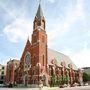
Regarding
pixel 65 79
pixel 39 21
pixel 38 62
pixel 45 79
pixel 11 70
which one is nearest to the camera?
pixel 38 62

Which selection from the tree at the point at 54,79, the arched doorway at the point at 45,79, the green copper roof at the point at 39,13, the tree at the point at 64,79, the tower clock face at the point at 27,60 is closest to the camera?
the arched doorway at the point at 45,79

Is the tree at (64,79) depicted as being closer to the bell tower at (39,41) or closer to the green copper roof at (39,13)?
the bell tower at (39,41)

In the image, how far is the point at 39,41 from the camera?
55.7 meters

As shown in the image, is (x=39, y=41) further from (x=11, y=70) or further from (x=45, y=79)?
(x=11, y=70)

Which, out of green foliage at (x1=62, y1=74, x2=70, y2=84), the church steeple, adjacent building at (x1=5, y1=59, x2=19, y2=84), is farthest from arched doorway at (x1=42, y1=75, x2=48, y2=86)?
adjacent building at (x1=5, y1=59, x2=19, y2=84)

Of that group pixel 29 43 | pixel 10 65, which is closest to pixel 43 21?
pixel 29 43

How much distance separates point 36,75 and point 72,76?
76.4 feet

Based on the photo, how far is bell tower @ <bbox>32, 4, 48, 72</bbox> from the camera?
5488 cm

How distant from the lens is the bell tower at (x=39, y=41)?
5488cm

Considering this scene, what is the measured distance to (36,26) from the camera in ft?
192

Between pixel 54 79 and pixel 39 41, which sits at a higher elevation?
pixel 39 41

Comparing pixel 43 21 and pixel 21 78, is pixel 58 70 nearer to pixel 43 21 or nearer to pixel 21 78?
pixel 21 78

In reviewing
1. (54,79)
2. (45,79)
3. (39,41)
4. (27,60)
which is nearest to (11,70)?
(27,60)

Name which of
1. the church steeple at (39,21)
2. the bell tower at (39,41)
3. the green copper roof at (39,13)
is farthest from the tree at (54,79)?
the green copper roof at (39,13)
